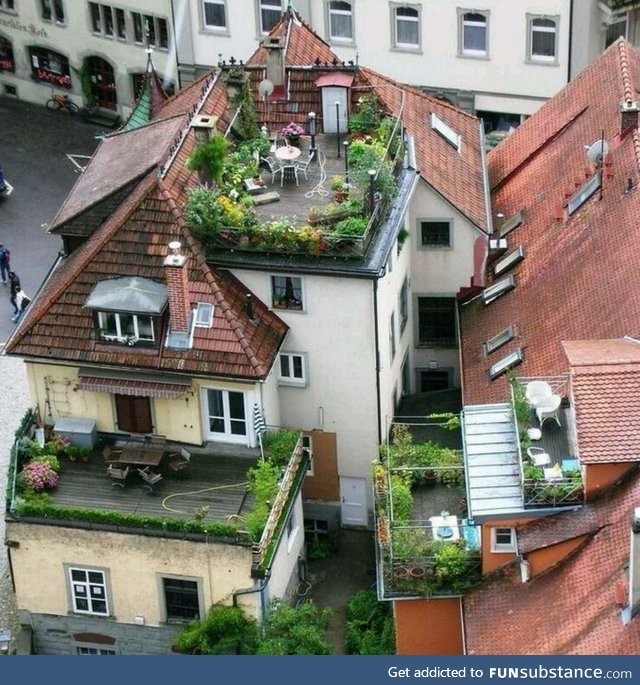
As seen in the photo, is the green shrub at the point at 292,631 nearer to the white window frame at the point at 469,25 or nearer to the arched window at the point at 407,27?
the white window frame at the point at 469,25

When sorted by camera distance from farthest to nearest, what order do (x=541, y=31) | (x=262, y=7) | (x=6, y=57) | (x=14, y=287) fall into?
(x=6, y=57), (x=262, y=7), (x=541, y=31), (x=14, y=287)

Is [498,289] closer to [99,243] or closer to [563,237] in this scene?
[563,237]

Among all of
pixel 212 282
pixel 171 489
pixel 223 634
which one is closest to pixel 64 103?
pixel 212 282

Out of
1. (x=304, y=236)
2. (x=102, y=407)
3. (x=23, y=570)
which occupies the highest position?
(x=304, y=236)

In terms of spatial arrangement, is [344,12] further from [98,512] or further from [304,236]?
[98,512]

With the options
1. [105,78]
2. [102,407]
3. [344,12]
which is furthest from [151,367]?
[105,78]

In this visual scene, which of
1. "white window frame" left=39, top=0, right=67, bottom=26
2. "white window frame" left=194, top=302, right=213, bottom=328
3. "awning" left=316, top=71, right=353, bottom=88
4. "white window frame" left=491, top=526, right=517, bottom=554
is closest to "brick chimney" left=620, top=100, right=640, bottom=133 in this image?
"awning" left=316, top=71, right=353, bottom=88
